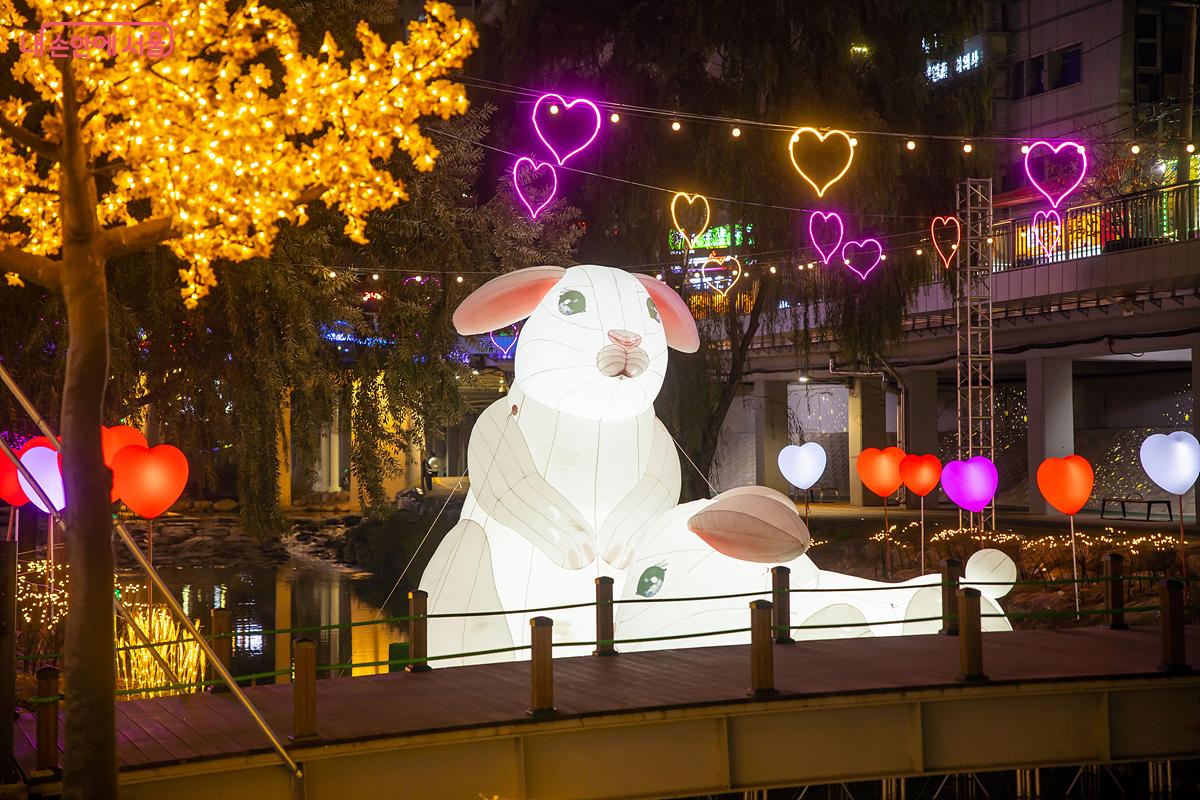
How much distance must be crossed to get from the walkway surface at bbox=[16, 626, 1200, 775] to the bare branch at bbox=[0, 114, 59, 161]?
3240 mm

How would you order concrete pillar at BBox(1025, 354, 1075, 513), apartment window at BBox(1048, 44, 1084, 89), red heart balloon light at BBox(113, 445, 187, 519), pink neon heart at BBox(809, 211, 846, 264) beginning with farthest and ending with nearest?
1. apartment window at BBox(1048, 44, 1084, 89)
2. concrete pillar at BBox(1025, 354, 1075, 513)
3. pink neon heart at BBox(809, 211, 846, 264)
4. red heart balloon light at BBox(113, 445, 187, 519)

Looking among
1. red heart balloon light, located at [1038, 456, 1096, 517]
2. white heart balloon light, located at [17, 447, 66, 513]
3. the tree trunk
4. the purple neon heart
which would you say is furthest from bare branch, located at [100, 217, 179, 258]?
the purple neon heart

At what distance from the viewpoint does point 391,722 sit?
7.35 metres

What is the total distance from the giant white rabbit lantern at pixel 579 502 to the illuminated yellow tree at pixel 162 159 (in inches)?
159

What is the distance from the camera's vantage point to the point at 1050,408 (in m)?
26.7

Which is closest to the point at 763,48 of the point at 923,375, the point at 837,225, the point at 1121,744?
the point at 837,225

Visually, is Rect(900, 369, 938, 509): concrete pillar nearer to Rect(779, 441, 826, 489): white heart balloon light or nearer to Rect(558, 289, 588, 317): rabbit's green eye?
Rect(779, 441, 826, 489): white heart balloon light

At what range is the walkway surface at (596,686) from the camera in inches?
281

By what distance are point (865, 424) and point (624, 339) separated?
25.7 m

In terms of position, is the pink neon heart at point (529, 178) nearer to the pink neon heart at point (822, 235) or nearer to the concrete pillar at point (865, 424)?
the pink neon heart at point (822, 235)

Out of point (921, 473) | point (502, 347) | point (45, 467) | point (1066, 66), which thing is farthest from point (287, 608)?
point (1066, 66)

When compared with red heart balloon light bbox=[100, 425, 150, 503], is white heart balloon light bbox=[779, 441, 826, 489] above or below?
below

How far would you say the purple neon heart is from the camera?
614 inches

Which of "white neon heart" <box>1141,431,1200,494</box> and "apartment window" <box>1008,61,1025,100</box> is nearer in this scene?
"white neon heart" <box>1141,431,1200,494</box>
